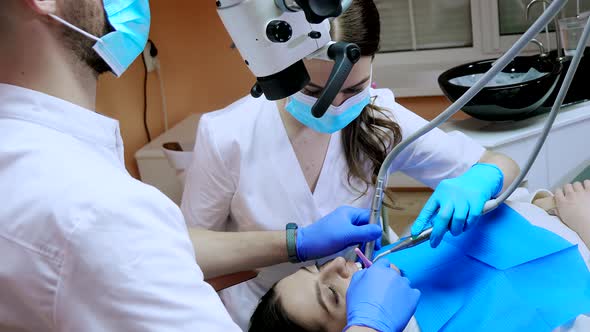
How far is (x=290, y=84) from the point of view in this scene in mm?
951

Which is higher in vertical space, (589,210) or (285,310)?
(285,310)

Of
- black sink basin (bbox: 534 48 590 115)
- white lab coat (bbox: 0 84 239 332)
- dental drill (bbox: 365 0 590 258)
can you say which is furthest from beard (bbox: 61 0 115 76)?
black sink basin (bbox: 534 48 590 115)

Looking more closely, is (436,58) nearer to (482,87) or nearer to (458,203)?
(458,203)

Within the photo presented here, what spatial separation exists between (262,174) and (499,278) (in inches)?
23.4

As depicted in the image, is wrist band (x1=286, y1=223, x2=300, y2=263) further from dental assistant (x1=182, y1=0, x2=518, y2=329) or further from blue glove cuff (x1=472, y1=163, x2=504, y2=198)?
blue glove cuff (x1=472, y1=163, x2=504, y2=198)

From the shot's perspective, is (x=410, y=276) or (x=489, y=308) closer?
(x=489, y=308)

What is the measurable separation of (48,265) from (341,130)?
95 cm

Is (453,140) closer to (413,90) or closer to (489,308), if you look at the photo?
(489,308)

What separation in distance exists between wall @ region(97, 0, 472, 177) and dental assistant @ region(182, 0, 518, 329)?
141 centimetres

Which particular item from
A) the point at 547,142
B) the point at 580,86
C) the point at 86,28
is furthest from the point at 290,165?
the point at 580,86

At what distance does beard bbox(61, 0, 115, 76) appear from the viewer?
0.89 m

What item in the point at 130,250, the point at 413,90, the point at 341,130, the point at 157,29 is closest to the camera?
the point at 130,250

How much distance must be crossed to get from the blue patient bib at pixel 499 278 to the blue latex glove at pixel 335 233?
5.9 inches

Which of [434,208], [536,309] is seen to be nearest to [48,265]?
[434,208]
